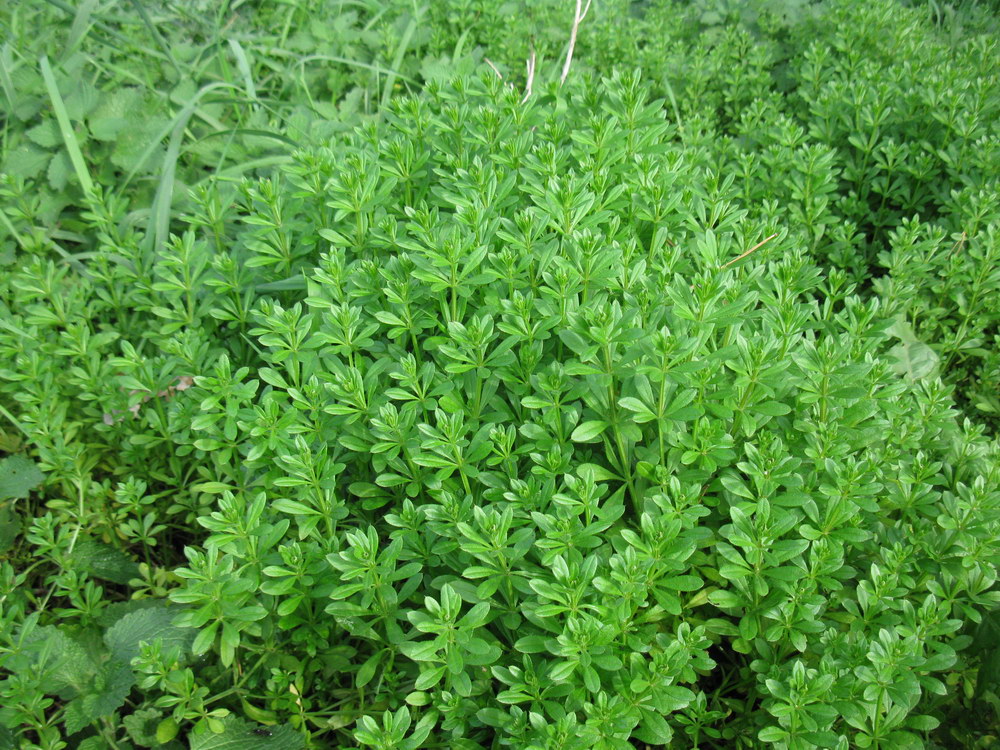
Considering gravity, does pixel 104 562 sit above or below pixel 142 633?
below

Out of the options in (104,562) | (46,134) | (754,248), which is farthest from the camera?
(46,134)

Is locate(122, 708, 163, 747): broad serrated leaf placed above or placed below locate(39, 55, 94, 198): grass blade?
below

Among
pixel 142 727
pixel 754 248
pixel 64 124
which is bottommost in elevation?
pixel 142 727

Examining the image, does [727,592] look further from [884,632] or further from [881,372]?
[881,372]

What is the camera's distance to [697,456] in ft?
7.19

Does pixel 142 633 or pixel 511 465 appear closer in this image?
pixel 511 465

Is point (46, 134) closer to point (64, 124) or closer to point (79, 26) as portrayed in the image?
point (64, 124)

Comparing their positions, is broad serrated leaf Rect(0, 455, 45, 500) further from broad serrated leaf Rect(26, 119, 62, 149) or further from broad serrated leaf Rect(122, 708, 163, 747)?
broad serrated leaf Rect(26, 119, 62, 149)

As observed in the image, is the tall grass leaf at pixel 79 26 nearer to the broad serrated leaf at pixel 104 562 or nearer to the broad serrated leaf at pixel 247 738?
the broad serrated leaf at pixel 104 562

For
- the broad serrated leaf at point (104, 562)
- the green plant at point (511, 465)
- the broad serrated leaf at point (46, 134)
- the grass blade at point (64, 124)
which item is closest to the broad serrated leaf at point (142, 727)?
the green plant at point (511, 465)

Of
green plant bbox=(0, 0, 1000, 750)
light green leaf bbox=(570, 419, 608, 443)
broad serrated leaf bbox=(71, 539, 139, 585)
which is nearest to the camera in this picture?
green plant bbox=(0, 0, 1000, 750)

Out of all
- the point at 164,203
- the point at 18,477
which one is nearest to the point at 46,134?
the point at 164,203

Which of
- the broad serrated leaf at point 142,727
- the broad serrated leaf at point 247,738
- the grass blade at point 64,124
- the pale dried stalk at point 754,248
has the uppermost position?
the pale dried stalk at point 754,248

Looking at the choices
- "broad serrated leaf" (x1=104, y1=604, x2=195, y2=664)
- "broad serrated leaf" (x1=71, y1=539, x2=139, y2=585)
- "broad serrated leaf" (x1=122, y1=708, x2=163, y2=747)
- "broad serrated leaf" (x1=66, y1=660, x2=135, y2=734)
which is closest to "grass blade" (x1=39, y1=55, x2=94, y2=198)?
"broad serrated leaf" (x1=71, y1=539, x2=139, y2=585)
